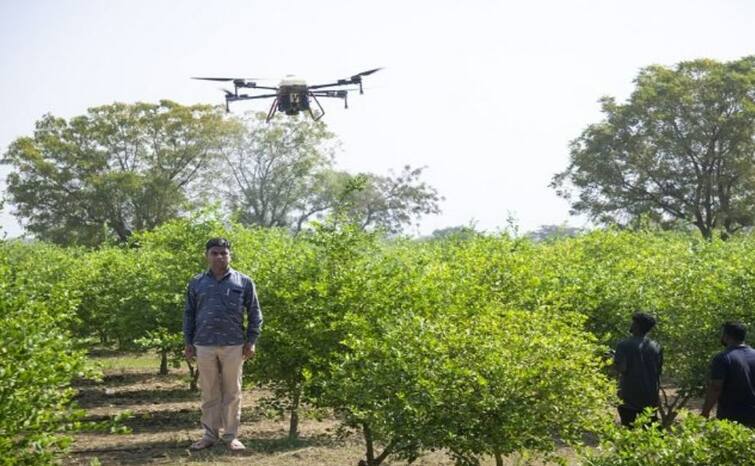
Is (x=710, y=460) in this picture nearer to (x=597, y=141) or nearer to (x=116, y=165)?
(x=597, y=141)

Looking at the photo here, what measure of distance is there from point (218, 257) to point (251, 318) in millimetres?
665

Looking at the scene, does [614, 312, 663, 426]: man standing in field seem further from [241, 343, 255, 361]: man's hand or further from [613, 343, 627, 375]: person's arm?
[241, 343, 255, 361]: man's hand

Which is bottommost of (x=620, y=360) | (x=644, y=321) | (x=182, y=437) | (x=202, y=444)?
(x=182, y=437)

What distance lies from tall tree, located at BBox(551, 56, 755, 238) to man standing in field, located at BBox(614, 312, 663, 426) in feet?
127

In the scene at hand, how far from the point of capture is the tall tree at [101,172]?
2077 inches

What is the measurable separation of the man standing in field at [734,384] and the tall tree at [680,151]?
129 feet

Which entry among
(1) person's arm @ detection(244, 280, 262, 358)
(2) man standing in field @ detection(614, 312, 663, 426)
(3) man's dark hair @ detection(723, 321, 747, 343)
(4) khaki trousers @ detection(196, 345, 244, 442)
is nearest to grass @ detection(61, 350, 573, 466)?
(4) khaki trousers @ detection(196, 345, 244, 442)

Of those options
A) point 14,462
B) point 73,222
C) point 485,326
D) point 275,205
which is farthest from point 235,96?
point 275,205

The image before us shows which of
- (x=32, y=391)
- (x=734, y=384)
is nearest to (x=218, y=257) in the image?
(x=32, y=391)

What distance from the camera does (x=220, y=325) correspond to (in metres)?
8.41

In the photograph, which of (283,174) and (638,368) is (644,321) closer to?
(638,368)

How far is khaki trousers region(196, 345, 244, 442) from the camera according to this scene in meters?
8.51

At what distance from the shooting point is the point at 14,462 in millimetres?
4695

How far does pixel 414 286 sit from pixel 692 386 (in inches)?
159
